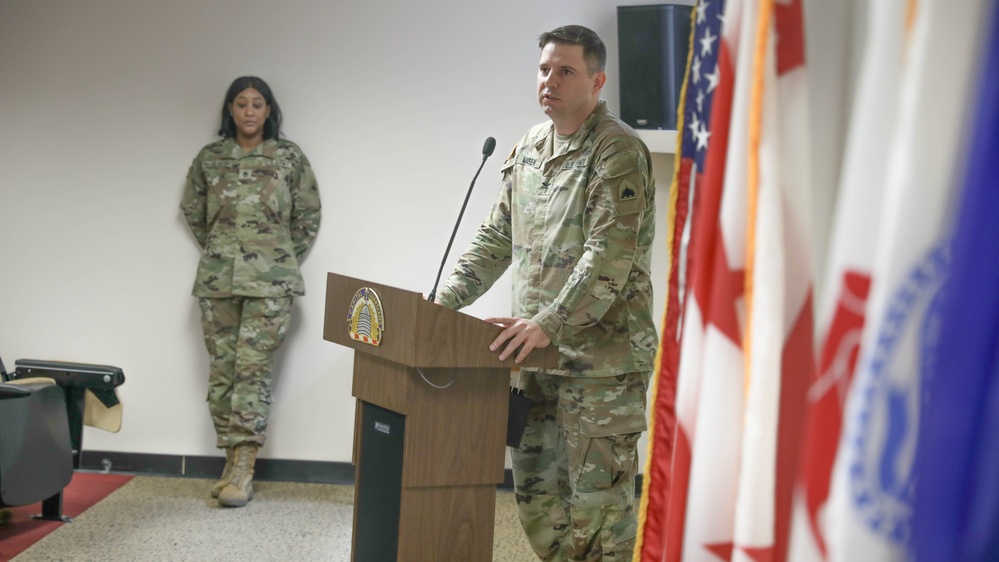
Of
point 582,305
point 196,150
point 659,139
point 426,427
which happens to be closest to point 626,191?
point 582,305

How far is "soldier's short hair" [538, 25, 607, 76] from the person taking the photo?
2.67m

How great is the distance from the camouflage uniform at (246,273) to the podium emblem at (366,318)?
82.2 inches

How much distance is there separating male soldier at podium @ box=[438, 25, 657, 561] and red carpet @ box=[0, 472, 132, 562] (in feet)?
6.90

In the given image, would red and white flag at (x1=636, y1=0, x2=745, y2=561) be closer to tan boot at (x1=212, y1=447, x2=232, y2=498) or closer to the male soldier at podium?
the male soldier at podium

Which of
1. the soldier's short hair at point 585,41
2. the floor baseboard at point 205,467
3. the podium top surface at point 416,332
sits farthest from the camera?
the floor baseboard at point 205,467

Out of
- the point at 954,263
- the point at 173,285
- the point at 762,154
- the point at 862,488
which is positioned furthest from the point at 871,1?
the point at 173,285

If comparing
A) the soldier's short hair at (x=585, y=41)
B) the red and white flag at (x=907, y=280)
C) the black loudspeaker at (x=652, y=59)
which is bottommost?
the red and white flag at (x=907, y=280)

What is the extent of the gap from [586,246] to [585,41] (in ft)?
1.94

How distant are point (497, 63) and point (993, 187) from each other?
3.91m

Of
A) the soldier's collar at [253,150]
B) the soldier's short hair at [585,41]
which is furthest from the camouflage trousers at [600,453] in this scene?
the soldier's collar at [253,150]

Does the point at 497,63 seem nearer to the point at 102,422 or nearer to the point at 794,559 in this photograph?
the point at 102,422

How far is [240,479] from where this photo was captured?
4.41 metres

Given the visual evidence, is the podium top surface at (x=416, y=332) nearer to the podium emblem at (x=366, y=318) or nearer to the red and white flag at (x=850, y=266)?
the podium emblem at (x=366, y=318)

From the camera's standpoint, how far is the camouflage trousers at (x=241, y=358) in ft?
14.7
